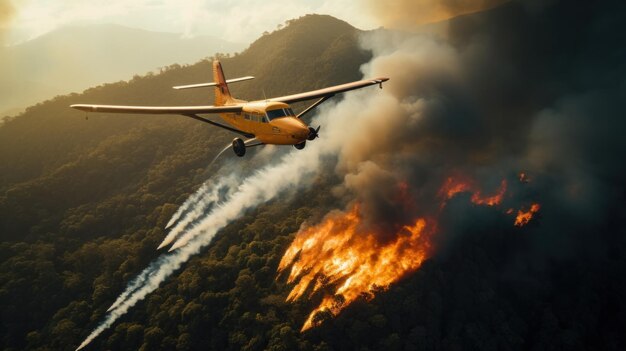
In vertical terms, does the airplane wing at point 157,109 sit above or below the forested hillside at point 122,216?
above

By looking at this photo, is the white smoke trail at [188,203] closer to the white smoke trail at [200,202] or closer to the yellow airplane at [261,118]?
the white smoke trail at [200,202]

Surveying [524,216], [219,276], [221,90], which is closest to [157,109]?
[221,90]

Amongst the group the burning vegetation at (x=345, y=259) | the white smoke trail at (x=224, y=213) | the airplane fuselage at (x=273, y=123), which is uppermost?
the airplane fuselage at (x=273, y=123)

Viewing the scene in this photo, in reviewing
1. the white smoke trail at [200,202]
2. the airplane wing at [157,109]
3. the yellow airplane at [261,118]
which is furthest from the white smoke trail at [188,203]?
the airplane wing at [157,109]

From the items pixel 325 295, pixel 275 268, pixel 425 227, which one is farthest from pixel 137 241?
pixel 425 227

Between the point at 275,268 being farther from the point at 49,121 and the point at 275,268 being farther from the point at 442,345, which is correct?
the point at 49,121

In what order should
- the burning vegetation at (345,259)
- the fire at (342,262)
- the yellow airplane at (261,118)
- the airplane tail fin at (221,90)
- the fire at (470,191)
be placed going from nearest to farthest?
the yellow airplane at (261,118) < the airplane tail fin at (221,90) < the burning vegetation at (345,259) < the fire at (342,262) < the fire at (470,191)
